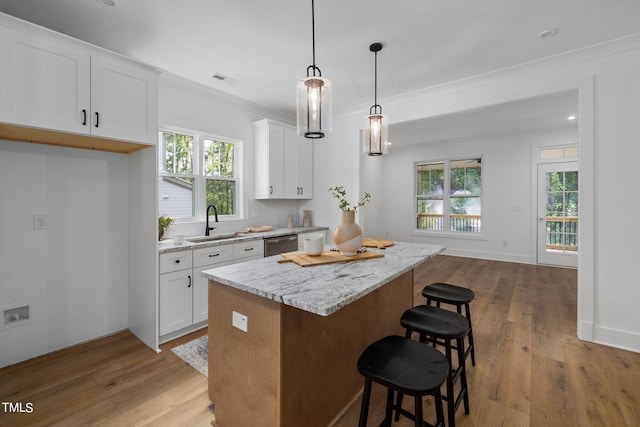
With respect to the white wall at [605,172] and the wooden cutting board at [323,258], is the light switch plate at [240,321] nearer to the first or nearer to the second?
the wooden cutting board at [323,258]

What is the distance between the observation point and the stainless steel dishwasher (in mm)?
3582

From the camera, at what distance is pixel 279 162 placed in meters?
4.19

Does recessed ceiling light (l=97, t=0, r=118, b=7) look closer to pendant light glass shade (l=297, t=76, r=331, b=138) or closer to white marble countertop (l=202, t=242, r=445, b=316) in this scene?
pendant light glass shade (l=297, t=76, r=331, b=138)

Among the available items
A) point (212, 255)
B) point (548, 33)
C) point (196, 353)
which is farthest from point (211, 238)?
point (548, 33)

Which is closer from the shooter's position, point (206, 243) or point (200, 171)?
point (206, 243)

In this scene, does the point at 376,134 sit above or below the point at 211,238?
above

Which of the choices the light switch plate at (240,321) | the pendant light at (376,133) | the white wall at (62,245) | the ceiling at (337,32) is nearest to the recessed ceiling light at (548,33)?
the ceiling at (337,32)

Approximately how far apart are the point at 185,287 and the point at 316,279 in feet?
6.19

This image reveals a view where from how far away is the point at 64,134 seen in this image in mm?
2152

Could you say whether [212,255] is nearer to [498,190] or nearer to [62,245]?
[62,245]

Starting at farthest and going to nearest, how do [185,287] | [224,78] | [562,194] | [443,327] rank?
[562,194], [224,78], [185,287], [443,327]

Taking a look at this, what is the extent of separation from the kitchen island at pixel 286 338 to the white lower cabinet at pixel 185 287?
1073 millimetres

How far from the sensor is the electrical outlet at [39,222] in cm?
240

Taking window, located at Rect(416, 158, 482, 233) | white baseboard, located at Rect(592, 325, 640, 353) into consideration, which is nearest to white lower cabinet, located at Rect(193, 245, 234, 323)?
white baseboard, located at Rect(592, 325, 640, 353)
